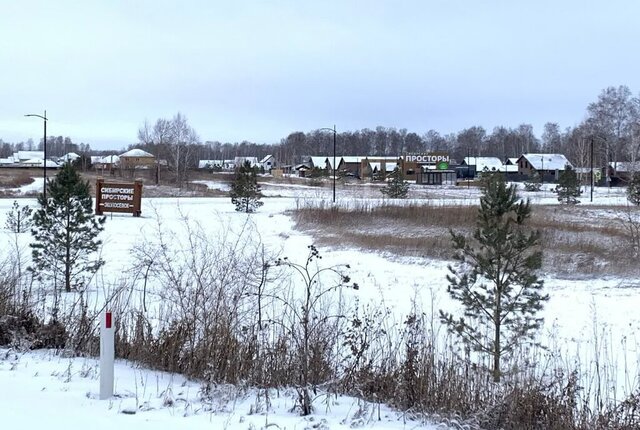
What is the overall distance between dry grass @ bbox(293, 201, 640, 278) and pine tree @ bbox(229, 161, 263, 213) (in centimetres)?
329

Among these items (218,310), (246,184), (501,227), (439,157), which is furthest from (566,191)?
(439,157)

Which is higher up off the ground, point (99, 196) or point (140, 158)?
point (140, 158)

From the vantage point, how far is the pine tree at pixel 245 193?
116ft

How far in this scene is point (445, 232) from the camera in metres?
25.5

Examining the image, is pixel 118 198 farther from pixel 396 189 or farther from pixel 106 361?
pixel 106 361

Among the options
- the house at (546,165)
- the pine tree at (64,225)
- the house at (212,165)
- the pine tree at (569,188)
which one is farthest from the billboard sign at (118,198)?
the house at (212,165)

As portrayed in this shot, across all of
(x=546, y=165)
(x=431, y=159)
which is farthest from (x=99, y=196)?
(x=546, y=165)

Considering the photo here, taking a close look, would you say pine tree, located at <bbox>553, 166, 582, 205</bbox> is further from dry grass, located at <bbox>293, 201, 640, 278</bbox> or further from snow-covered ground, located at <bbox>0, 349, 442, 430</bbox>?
snow-covered ground, located at <bbox>0, 349, 442, 430</bbox>

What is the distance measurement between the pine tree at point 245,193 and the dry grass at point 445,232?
329 cm

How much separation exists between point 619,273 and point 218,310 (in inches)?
563

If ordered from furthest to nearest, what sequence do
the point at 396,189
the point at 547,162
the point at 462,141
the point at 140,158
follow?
1. the point at 462,141
2. the point at 140,158
3. the point at 547,162
4. the point at 396,189

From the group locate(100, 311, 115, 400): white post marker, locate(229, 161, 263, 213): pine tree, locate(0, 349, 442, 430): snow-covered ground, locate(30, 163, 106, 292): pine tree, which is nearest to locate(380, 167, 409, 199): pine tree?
locate(229, 161, 263, 213): pine tree

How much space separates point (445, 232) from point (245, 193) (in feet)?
45.3

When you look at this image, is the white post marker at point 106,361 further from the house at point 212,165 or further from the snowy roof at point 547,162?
the house at point 212,165
